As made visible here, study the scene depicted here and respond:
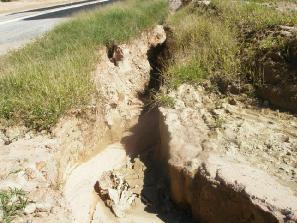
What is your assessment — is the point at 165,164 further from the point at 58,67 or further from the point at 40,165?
the point at 58,67

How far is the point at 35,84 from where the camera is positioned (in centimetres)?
586

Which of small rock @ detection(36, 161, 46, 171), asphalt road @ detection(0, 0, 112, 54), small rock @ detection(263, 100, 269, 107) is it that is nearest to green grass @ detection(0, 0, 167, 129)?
small rock @ detection(36, 161, 46, 171)

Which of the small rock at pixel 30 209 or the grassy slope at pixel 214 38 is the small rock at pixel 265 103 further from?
the small rock at pixel 30 209

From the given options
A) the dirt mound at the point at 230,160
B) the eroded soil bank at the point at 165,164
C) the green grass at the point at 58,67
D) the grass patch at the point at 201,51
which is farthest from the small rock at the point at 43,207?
the grass patch at the point at 201,51

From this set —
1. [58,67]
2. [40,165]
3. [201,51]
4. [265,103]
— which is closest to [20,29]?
[58,67]

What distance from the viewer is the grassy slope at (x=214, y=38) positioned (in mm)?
6789

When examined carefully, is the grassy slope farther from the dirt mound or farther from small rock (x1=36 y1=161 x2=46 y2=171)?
small rock (x1=36 y1=161 x2=46 y2=171)

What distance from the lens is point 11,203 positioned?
4.09m

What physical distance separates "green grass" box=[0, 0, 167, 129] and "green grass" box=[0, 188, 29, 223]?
133 cm

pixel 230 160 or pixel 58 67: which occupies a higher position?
pixel 58 67

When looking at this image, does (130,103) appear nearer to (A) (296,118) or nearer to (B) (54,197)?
(A) (296,118)

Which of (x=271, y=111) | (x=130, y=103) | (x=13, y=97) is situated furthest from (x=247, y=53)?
(x=13, y=97)

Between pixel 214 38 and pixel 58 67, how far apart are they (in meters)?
2.62

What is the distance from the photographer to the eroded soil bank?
14.4ft
